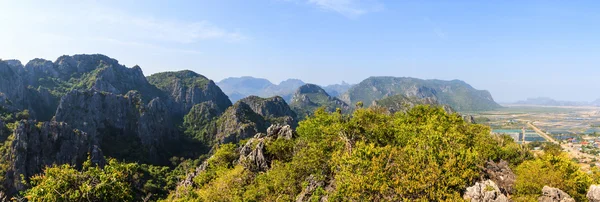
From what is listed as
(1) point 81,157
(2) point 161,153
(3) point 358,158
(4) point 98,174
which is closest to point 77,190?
(4) point 98,174

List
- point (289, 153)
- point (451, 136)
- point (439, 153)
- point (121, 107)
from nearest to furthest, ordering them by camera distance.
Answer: point (439, 153) < point (451, 136) < point (289, 153) < point (121, 107)

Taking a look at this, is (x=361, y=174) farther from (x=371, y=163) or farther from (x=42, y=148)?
(x=42, y=148)

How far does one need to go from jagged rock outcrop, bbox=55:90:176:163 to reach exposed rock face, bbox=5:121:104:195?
2427 cm

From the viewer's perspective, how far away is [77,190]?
82.0 feet

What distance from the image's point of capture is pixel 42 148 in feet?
375

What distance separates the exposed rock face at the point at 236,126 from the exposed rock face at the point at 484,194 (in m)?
154

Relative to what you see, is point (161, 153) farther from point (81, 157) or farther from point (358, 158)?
point (358, 158)

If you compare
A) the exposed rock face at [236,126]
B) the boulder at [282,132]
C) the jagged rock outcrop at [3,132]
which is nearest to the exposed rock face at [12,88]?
the jagged rock outcrop at [3,132]

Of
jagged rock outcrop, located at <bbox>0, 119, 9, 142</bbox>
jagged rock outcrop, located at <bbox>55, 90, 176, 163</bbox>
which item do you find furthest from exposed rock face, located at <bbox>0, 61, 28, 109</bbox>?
Answer: jagged rock outcrop, located at <bbox>0, 119, 9, 142</bbox>

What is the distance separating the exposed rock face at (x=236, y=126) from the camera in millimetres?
174375

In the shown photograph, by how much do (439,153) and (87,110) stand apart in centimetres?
18412

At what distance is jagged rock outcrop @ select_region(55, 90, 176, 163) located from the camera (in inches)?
6127

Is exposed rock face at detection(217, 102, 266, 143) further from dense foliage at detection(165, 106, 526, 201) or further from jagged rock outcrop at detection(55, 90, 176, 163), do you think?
dense foliage at detection(165, 106, 526, 201)

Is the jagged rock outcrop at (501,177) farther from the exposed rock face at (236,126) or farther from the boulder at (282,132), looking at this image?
the exposed rock face at (236,126)
